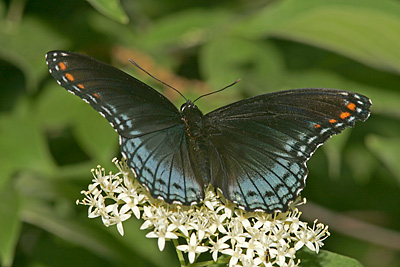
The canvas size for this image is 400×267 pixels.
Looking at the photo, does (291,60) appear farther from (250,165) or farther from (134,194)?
(134,194)

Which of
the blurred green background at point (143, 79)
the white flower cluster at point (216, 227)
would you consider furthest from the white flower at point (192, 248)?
the blurred green background at point (143, 79)

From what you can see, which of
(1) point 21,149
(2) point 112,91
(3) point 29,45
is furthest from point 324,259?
(3) point 29,45

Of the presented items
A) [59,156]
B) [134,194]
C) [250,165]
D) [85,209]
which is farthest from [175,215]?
[59,156]

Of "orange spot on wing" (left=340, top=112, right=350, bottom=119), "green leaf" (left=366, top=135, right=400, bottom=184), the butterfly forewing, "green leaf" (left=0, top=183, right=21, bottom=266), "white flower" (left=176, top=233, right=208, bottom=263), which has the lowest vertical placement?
"white flower" (left=176, top=233, right=208, bottom=263)

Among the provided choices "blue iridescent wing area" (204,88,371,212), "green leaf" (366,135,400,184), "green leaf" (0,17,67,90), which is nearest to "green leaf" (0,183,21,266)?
"green leaf" (0,17,67,90)

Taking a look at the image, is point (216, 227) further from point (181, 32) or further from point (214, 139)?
point (181, 32)

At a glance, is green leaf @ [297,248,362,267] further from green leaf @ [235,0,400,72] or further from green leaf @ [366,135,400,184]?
green leaf @ [235,0,400,72]
